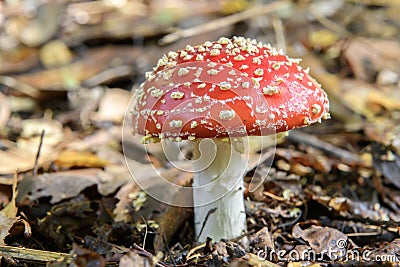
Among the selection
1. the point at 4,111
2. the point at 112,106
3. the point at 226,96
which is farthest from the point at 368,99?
the point at 4,111

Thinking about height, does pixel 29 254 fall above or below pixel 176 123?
below

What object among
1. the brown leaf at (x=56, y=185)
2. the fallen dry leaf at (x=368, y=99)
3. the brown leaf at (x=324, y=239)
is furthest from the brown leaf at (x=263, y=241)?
the fallen dry leaf at (x=368, y=99)

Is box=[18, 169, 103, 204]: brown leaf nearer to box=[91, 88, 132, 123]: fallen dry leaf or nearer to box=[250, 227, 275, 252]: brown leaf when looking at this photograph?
box=[250, 227, 275, 252]: brown leaf

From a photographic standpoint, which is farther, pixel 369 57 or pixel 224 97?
pixel 369 57

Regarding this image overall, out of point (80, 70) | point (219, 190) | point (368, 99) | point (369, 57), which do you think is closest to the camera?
point (219, 190)

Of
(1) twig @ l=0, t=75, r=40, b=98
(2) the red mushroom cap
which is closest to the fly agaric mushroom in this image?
(2) the red mushroom cap

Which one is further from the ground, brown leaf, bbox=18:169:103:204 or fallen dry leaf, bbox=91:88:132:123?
fallen dry leaf, bbox=91:88:132:123

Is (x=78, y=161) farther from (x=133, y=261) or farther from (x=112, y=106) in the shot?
(x=133, y=261)
